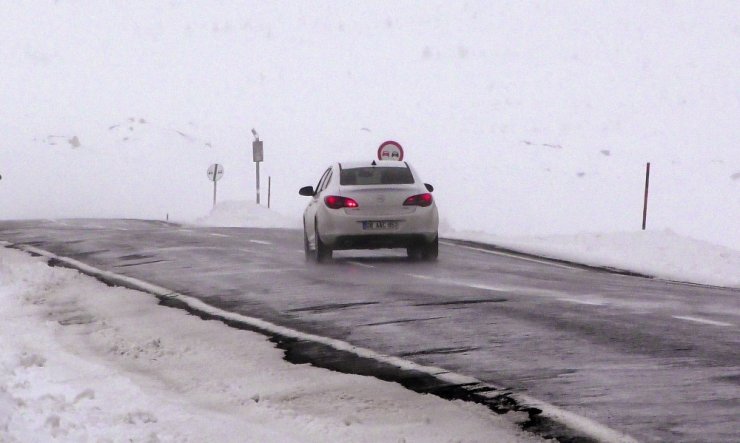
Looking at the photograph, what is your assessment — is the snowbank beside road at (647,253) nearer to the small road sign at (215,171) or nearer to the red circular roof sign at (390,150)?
the red circular roof sign at (390,150)

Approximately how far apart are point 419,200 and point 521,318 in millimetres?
6745

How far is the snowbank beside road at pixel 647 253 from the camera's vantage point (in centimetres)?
1828

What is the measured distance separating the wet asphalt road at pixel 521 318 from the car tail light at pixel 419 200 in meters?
0.95

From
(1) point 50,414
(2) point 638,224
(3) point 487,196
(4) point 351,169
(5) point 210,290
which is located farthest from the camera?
(3) point 487,196

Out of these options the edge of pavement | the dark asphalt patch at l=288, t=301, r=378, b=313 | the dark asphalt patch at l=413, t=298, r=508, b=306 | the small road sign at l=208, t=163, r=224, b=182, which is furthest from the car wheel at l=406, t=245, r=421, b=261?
the small road sign at l=208, t=163, r=224, b=182

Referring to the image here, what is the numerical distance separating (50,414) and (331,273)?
368 inches

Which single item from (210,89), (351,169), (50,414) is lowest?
(50,414)

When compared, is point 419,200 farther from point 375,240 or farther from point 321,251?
point 321,251

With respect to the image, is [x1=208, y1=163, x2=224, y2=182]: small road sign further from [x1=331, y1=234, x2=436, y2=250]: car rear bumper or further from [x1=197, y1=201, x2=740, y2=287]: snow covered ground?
[x1=331, y1=234, x2=436, y2=250]: car rear bumper

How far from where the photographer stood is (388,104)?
207 feet

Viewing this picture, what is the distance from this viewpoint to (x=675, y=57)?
2483 inches

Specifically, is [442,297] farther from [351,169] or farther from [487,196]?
[487,196]

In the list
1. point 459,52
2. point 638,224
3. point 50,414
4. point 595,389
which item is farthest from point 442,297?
point 459,52

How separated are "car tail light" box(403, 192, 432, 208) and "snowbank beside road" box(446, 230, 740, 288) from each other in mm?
3178
